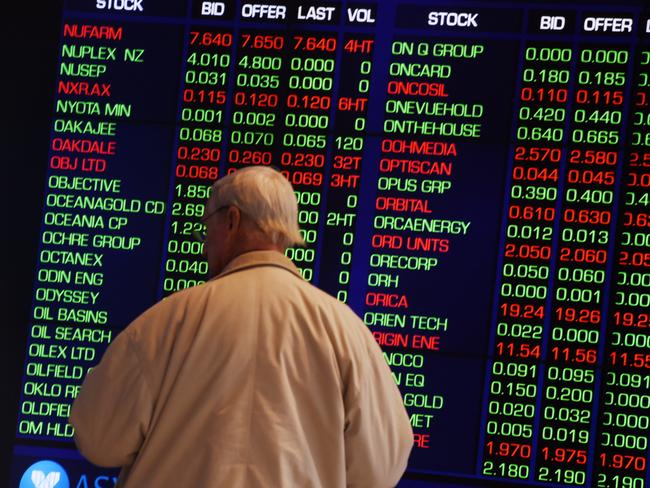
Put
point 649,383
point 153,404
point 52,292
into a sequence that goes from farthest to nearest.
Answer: point 52,292 → point 649,383 → point 153,404

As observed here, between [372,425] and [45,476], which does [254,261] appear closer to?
[372,425]

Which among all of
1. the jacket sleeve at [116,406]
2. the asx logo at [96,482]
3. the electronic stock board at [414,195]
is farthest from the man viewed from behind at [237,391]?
the asx logo at [96,482]

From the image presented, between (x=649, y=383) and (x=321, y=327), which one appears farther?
(x=649, y=383)

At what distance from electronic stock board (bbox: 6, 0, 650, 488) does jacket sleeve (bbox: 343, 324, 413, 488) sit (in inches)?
64.2

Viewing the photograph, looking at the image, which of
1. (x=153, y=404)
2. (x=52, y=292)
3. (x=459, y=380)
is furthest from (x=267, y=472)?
(x=52, y=292)

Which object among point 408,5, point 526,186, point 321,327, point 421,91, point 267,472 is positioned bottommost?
point 267,472

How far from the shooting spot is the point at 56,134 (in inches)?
170

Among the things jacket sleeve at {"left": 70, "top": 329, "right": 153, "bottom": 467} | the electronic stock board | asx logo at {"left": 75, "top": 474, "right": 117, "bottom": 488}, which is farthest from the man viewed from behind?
asx logo at {"left": 75, "top": 474, "right": 117, "bottom": 488}

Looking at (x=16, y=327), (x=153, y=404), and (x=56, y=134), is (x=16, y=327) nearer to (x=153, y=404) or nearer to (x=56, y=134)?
(x=56, y=134)

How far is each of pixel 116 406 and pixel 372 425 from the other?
539 mm

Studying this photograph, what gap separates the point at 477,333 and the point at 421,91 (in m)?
0.92

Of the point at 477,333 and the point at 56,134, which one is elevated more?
the point at 56,134

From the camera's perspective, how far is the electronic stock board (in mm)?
4055

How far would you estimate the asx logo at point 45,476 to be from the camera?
4.23 meters
